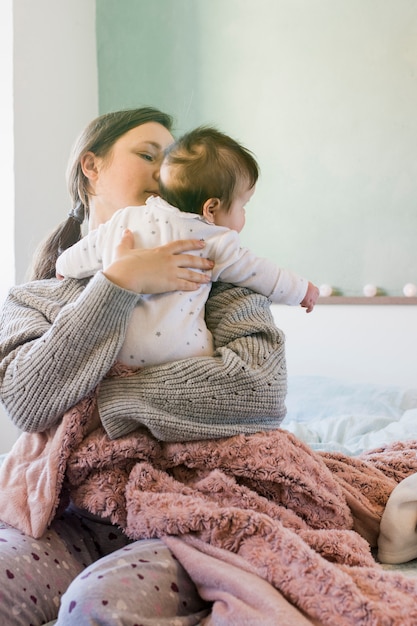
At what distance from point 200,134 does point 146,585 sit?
0.68m

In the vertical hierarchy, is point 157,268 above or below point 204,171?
below

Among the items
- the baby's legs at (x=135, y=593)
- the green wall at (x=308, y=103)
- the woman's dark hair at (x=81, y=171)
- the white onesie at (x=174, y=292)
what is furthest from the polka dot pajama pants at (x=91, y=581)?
the green wall at (x=308, y=103)

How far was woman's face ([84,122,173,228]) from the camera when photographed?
50.6 inches

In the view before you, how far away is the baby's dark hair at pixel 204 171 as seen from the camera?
111 centimetres

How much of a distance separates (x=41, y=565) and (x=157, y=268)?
409 mm

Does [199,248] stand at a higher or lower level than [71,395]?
higher

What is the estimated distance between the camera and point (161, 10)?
9.46 ft

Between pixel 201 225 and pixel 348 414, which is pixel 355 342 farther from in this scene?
pixel 201 225

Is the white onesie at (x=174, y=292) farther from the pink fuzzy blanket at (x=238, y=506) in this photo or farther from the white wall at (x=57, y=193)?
the white wall at (x=57, y=193)

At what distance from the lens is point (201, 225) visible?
1.09 meters

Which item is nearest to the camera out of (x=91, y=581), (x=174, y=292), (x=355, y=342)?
(x=91, y=581)

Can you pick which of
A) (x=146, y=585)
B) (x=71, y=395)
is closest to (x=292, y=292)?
(x=71, y=395)

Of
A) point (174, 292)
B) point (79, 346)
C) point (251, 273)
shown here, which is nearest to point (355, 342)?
point (251, 273)

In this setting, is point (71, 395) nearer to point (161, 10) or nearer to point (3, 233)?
point (3, 233)
